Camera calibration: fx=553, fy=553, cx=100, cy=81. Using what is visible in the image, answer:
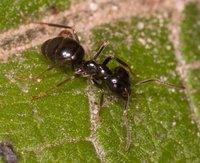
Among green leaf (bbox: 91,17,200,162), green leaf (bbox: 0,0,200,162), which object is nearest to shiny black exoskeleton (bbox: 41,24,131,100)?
green leaf (bbox: 0,0,200,162)

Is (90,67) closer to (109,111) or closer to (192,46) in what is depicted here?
(109,111)

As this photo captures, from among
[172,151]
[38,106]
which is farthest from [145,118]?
[38,106]

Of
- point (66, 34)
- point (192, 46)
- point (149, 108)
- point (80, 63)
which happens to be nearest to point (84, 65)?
point (80, 63)

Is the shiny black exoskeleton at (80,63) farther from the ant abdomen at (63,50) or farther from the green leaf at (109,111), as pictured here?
the green leaf at (109,111)

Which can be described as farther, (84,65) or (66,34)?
(84,65)

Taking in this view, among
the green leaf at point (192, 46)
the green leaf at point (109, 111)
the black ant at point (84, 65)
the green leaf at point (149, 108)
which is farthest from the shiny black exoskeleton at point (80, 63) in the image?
the green leaf at point (192, 46)

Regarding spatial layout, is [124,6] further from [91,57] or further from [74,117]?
[74,117]
